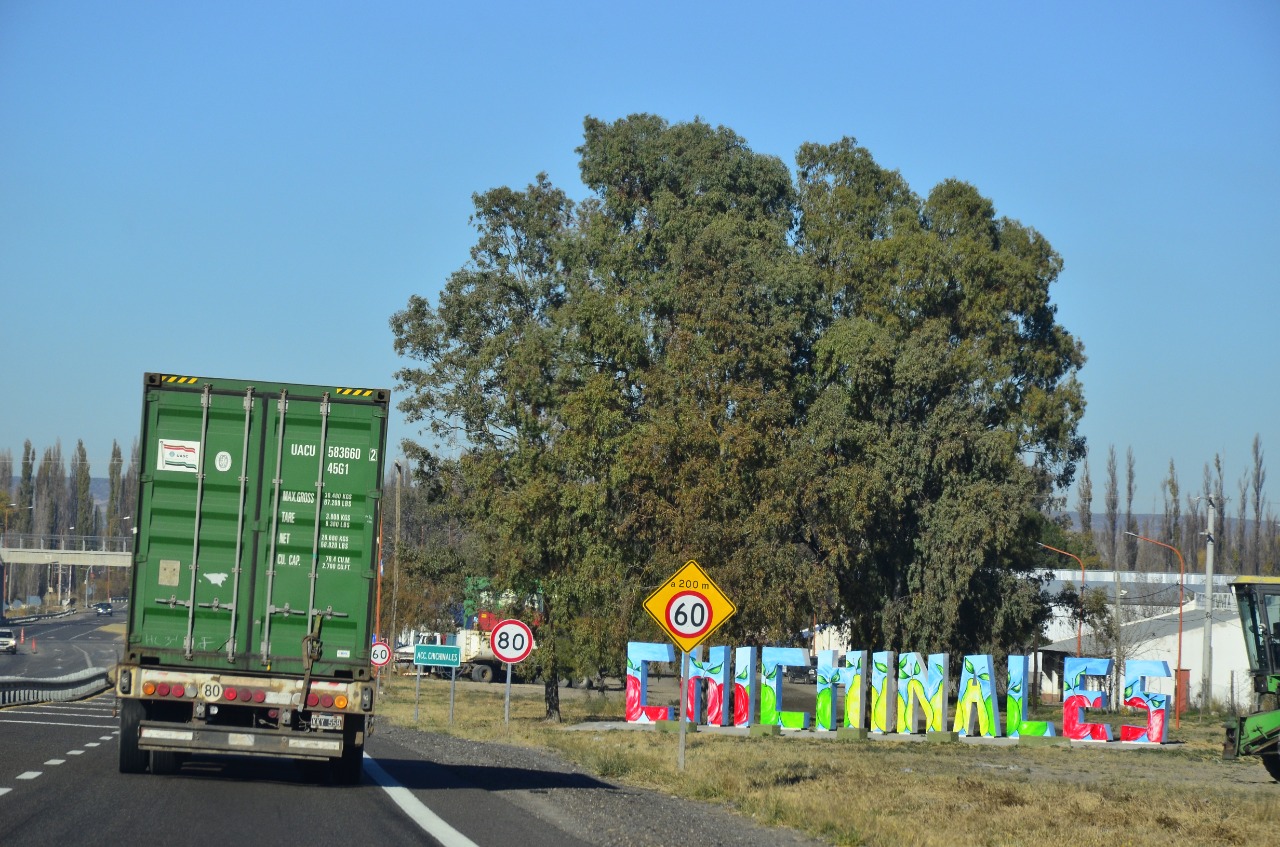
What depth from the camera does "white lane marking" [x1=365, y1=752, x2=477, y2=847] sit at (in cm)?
1183

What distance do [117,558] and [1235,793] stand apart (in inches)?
3468

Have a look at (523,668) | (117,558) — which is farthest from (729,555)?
(117,558)

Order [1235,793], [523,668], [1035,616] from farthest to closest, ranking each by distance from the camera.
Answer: [1035,616]
[523,668]
[1235,793]

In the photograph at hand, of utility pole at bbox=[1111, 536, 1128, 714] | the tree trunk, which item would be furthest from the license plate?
utility pole at bbox=[1111, 536, 1128, 714]

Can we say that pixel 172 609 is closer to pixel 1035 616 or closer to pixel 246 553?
pixel 246 553

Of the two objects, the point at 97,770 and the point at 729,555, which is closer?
the point at 97,770

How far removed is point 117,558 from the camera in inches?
3878

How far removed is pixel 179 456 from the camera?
15.2 m

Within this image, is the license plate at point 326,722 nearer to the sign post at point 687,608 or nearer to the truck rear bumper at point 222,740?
the truck rear bumper at point 222,740

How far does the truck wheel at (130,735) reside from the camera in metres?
15.0

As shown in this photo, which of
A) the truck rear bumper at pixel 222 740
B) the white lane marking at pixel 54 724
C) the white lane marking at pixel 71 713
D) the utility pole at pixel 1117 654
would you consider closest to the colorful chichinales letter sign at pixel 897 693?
the utility pole at pixel 1117 654

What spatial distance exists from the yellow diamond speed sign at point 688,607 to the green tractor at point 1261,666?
435 inches

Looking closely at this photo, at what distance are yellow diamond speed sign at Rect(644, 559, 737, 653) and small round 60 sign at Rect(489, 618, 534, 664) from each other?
10.1 metres

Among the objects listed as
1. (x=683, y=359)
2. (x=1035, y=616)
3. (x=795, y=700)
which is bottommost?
(x=795, y=700)
